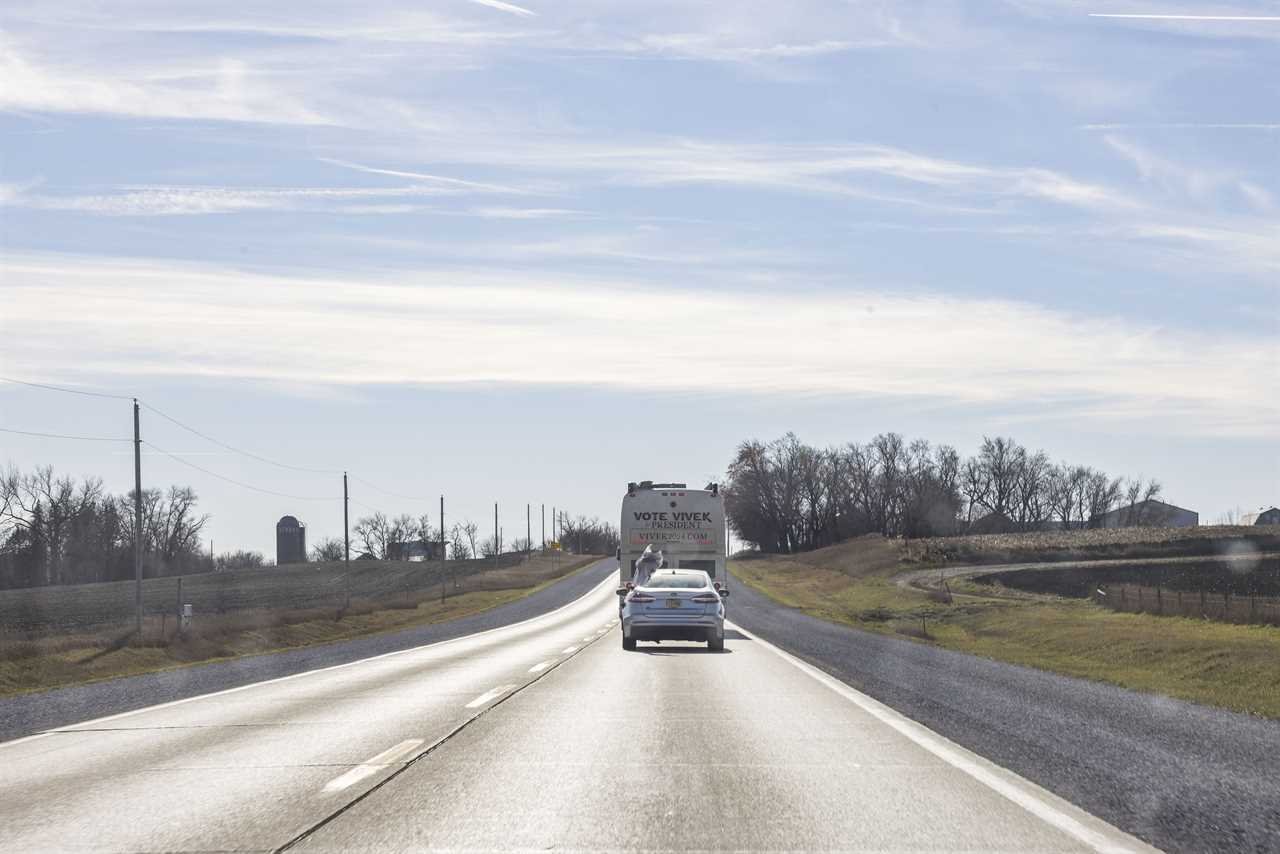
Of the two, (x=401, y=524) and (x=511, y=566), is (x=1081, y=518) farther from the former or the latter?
(x=401, y=524)

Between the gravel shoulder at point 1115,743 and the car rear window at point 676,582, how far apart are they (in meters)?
4.72

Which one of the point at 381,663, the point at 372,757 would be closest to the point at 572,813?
the point at 372,757

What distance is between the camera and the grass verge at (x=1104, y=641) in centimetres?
2047

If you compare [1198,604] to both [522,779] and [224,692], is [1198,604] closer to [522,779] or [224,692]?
[224,692]

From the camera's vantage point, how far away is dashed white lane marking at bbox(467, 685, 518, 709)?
1448 centimetres

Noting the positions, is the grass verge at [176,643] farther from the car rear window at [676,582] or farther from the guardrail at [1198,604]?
the guardrail at [1198,604]

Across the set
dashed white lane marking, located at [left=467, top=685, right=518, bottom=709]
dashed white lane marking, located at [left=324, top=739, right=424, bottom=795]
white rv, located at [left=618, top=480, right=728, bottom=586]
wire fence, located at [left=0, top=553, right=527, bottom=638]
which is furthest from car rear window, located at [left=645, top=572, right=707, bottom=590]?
wire fence, located at [left=0, top=553, right=527, bottom=638]

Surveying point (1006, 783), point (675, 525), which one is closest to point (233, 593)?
point (675, 525)

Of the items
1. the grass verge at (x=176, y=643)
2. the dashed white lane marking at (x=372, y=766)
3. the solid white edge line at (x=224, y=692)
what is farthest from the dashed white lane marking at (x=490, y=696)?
the grass verge at (x=176, y=643)

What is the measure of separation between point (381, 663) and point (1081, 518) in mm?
160048

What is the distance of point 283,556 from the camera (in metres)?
176

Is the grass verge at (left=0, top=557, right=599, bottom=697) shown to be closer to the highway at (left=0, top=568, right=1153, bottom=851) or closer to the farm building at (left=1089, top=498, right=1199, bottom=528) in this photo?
the highway at (left=0, top=568, right=1153, bottom=851)

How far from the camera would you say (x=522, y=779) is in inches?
354

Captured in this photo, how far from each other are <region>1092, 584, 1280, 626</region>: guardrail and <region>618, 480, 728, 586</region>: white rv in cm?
1494
